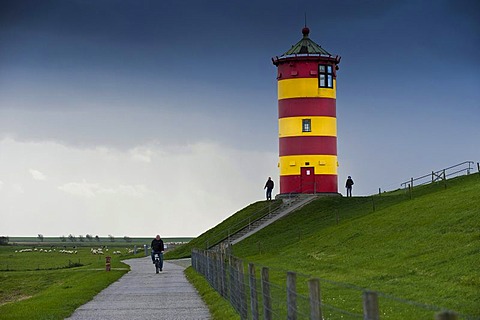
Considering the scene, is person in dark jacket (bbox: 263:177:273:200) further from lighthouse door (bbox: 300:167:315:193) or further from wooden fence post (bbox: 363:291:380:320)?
wooden fence post (bbox: 363:291:380:320)

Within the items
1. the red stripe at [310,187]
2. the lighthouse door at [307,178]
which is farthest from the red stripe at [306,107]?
the red stripe at [310,187]

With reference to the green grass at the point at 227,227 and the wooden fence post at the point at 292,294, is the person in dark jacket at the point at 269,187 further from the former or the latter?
the wooden fence post at the point at 292,294

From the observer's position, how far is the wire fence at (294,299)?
1112 centimetres

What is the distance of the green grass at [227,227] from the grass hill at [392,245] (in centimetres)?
394

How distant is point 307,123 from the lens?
2488 inches

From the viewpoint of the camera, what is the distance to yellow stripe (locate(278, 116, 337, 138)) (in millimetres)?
63062

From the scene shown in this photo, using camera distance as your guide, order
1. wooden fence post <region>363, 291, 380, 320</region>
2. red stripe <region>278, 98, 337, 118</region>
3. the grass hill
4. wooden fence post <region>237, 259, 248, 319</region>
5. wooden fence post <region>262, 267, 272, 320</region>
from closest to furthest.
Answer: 1. wooden fence post <region>363, 291, 380, 320</region>
2. wooden fence post <region>262, 267, 272, 320</region>
3. wooden fence post <region>237, 259, 248, 319</region>
4. the grass hill
5. red stripe <region>278, 98, 337, 118</region>

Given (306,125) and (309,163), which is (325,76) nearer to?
(306,125)

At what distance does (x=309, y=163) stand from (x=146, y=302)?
123ft

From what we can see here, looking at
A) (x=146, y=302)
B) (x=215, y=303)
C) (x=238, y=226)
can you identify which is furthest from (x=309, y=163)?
(x=215, y=303)

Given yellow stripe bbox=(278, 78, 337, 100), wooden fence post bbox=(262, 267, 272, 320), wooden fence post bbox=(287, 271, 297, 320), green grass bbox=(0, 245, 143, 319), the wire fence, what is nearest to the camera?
the wire fence

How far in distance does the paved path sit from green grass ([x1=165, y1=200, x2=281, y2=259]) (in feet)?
85.3

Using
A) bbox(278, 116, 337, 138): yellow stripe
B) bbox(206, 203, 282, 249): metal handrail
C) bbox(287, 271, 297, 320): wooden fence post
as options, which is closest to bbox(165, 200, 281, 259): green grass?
bbox(206, 203, 282, 249): metal handrail

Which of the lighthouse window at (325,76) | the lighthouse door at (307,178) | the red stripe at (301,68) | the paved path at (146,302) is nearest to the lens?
the paved path at (146,302)
